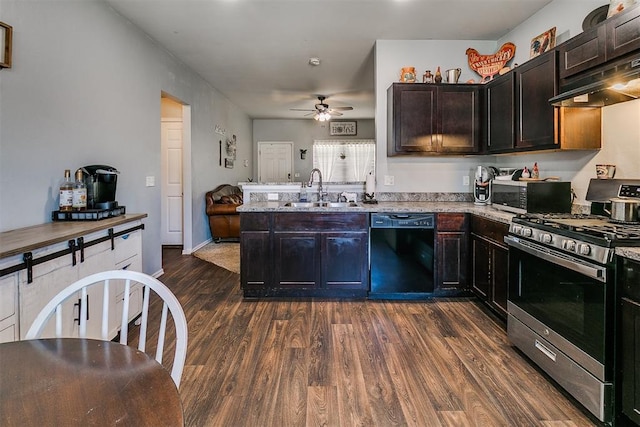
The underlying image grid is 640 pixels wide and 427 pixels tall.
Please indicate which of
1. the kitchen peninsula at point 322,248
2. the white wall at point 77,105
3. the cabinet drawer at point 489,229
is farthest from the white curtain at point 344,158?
the cabinet drawer at point 489,229

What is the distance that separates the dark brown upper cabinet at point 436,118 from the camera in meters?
3.70

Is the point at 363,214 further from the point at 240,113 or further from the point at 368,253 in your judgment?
the point at 240,113

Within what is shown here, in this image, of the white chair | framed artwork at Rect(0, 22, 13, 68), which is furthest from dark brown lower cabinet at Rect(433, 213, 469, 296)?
framed artwork at Rect(0, 22, 13, 68)

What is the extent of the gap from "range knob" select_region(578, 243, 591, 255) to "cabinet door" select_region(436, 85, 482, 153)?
210cm

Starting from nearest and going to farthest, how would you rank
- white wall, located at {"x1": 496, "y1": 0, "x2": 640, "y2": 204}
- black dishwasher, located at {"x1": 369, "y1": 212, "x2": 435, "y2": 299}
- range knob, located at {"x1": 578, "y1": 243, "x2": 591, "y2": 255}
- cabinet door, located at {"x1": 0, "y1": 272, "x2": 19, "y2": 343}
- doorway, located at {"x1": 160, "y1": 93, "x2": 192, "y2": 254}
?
1. cabinet door, located at {"x1": 0, "y1": 272, "x2": 19, "y2": 343}
2. range knob, located at {"x1": 578, "y1": 243, "x2": 591, "y2": 255}
3. white wall, located at {"x1": 496, "y1": 0, "x2": 640, "y2": 204}
4. black dishwasher, located at {"x1": 369, "y1": 212, "x2": 435, "y2": 299}
5. doorway, located at {"x1": 160, "y1": 93, "x2": 192, "y2": 254}

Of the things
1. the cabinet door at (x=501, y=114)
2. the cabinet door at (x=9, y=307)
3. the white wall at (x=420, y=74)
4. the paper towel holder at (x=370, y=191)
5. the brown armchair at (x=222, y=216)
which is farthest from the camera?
the brown armchair at (x=222, y=216)

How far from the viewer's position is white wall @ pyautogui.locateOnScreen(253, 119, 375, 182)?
31.8 ft

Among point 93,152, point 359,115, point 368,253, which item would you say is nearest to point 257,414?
point 368,253

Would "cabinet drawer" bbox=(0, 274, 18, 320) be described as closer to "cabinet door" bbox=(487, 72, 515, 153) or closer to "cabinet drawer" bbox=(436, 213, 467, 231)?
"cabinet drawer" bbox=(436, 213, 467, 231)

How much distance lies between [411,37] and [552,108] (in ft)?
6.13

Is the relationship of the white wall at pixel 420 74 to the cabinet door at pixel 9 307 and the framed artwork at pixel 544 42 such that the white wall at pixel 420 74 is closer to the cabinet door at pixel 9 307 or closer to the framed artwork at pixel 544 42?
the framed artwork at pixel 544 42

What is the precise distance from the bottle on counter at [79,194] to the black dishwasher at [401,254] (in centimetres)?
233

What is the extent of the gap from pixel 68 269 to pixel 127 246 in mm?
682

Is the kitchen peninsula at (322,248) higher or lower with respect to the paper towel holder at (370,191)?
lower
